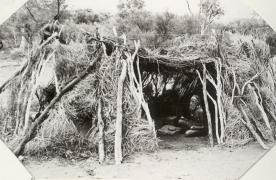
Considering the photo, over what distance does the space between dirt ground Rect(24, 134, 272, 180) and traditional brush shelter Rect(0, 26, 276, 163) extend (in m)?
0.07

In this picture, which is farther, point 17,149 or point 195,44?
point 195,44

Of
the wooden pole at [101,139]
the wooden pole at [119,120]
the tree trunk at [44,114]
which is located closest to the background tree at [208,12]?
the wooden pole at [119,120]

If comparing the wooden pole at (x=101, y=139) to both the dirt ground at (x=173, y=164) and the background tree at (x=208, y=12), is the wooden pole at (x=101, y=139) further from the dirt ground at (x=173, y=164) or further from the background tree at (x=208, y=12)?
the background tree at (x=208, y=12)

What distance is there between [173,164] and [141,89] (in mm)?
548

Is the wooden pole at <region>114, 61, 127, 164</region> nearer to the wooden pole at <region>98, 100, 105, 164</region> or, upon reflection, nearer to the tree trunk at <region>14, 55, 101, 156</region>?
the wooden pole at <region>98, 100, 105, 164</region>

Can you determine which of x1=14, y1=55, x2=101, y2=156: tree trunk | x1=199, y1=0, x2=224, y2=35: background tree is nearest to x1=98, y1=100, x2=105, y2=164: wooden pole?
x1=14, y1=55, x2=101, y2=156: tree trunk

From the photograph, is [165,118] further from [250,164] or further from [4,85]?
[4,85]

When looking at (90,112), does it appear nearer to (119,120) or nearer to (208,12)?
(119,120)

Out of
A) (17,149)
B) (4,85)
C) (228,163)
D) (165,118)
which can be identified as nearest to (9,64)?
(4,85)

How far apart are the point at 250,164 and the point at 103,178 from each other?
0.99m

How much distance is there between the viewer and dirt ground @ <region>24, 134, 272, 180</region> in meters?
2.79

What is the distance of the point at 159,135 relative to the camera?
2898mm

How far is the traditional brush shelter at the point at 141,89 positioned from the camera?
2.86 metres

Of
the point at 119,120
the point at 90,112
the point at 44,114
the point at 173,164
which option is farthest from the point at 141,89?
the point at 44,114
